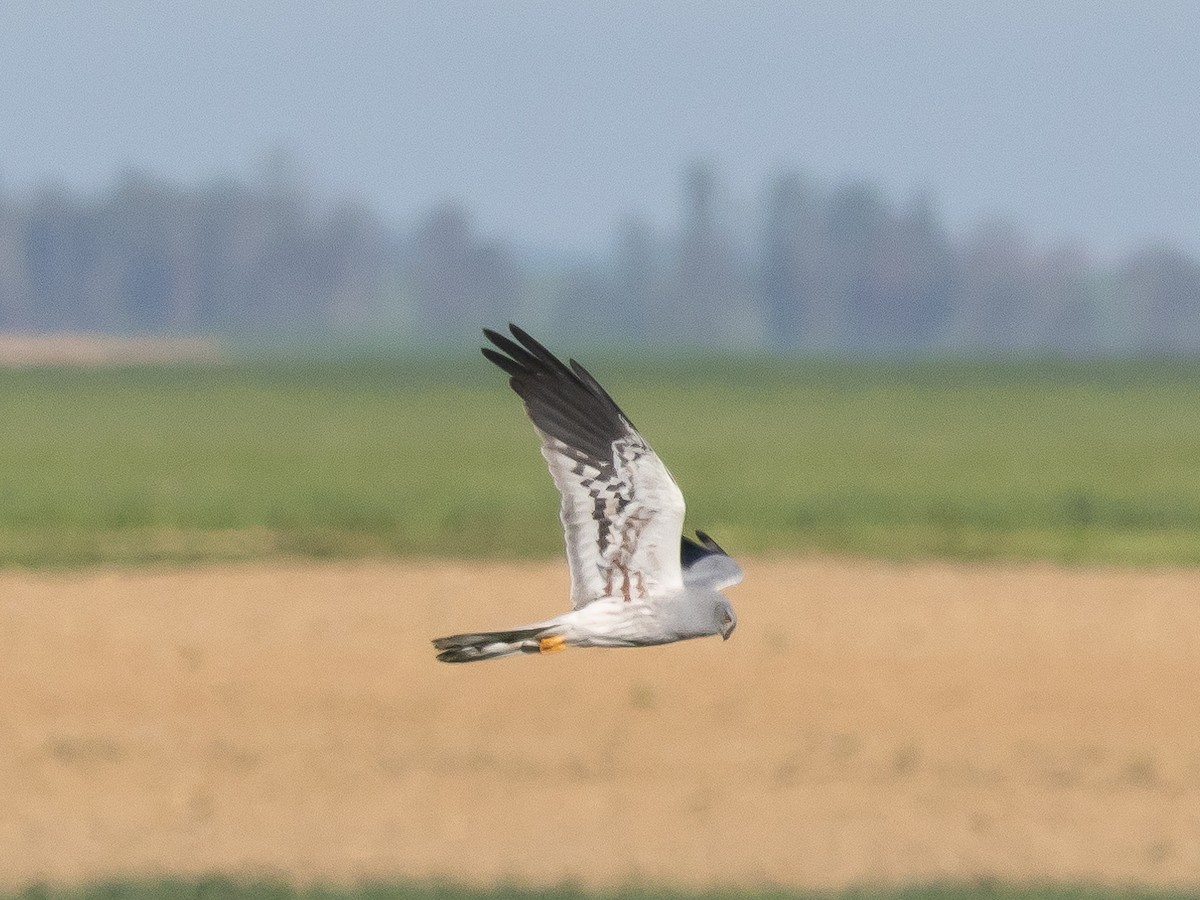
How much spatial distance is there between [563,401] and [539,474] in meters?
29.1

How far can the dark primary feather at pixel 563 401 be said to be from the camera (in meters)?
7.07

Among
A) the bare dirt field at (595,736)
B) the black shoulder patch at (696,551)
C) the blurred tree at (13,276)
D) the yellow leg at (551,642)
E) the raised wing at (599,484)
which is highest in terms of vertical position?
the blurred tree at (13,276)

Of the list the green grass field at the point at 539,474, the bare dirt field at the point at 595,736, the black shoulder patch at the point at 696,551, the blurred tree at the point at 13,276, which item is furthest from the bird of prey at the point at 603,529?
the blurred tree at the point at 13,276

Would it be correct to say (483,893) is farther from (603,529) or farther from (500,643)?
(500,643)

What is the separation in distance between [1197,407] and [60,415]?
2835cm

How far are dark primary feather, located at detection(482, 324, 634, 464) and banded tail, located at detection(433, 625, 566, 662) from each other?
1.79ft

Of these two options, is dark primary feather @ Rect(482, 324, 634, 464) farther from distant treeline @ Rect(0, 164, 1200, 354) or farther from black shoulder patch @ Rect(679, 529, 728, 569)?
distant treeline @ Rect(0, 164, 1200, 354)

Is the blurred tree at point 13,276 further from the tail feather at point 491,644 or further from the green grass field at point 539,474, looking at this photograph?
the tail feather at point 491,644

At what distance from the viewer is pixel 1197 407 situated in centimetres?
6506

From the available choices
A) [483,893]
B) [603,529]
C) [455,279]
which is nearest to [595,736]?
[483,893]

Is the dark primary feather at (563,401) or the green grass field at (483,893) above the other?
the dark primary feather at (563,401)

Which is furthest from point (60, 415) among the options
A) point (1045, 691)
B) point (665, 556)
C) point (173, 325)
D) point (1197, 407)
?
point (173, 325)

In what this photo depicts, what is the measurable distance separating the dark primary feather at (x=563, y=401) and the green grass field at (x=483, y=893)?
4190mm

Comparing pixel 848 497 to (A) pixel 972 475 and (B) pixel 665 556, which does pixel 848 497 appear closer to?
(A) pixel 972 475
